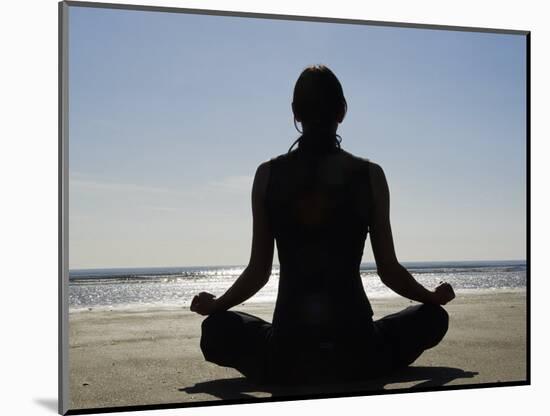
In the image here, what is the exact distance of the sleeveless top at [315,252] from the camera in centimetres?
526

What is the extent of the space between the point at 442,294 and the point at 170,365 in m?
1.68

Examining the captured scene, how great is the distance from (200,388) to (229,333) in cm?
35

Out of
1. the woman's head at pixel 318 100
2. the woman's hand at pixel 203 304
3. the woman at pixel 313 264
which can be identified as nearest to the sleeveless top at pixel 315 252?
the woman at pixel 313 264

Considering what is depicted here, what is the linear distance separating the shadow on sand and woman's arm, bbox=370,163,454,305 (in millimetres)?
501

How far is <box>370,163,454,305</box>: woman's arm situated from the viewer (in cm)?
538

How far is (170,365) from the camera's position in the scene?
5199 millimetres

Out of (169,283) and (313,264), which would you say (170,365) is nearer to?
(169,283)

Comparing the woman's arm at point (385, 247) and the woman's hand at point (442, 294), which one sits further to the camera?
the woman's hand at point (442, 294)

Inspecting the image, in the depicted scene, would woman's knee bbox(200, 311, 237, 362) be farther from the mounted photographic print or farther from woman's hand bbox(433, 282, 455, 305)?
woman's hand bbox(433, 282, 455, 305)

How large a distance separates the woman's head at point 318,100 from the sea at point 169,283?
0.86 metres

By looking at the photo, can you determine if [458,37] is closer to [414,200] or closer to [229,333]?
[414,200]

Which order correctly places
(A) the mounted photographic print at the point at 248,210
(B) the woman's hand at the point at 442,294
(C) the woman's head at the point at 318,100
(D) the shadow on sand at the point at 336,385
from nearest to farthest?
1. (A) the mounted photographic print at the point at 248,210
2. (D) the shadow on sand at the point at 336,385
3. (C) the woman's head at the point at 318,100
4. (B) the woman's hand at the point at 442,294

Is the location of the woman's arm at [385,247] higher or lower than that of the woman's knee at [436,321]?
higher

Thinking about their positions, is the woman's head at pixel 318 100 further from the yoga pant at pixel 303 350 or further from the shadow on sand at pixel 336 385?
the shadow on sand at pixel 336 385
